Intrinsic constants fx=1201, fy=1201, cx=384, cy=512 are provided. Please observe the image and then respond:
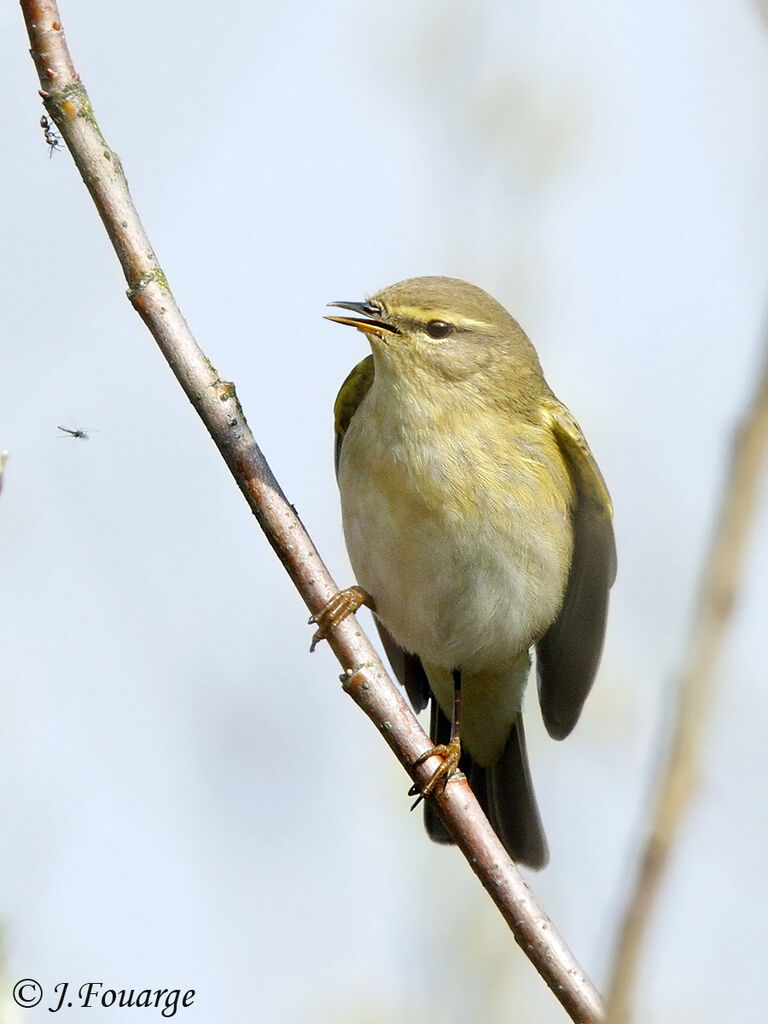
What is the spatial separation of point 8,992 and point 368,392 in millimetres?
2766

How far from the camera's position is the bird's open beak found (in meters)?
4.15

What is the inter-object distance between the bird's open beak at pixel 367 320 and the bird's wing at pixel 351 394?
1.62 feet

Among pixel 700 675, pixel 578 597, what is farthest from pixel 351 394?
pixel 700 675

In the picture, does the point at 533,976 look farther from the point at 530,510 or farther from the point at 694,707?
the point at 694,707

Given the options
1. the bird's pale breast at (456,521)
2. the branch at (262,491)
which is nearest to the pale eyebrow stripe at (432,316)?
the bird's pale breast at (456,521)

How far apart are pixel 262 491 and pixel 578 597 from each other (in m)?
2.12

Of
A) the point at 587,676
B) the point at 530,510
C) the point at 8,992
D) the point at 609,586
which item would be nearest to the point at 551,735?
the point at 587,676

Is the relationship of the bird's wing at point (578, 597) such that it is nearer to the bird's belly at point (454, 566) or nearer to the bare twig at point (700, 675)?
the bird's belly at point (454, 566)

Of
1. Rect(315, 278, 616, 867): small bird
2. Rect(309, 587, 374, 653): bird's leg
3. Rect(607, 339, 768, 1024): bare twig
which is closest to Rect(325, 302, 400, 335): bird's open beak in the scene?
Rect(315, 278, 616, 867): small bird

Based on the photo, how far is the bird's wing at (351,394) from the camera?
4785mm

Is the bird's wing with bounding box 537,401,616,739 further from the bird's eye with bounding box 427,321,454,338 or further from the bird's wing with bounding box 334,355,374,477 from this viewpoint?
the bird's wing with bounding box 334,355,374,477

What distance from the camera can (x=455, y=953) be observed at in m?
4.61

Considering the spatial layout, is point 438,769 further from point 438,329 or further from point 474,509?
point 438,329

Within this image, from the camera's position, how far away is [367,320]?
13.9 ft
